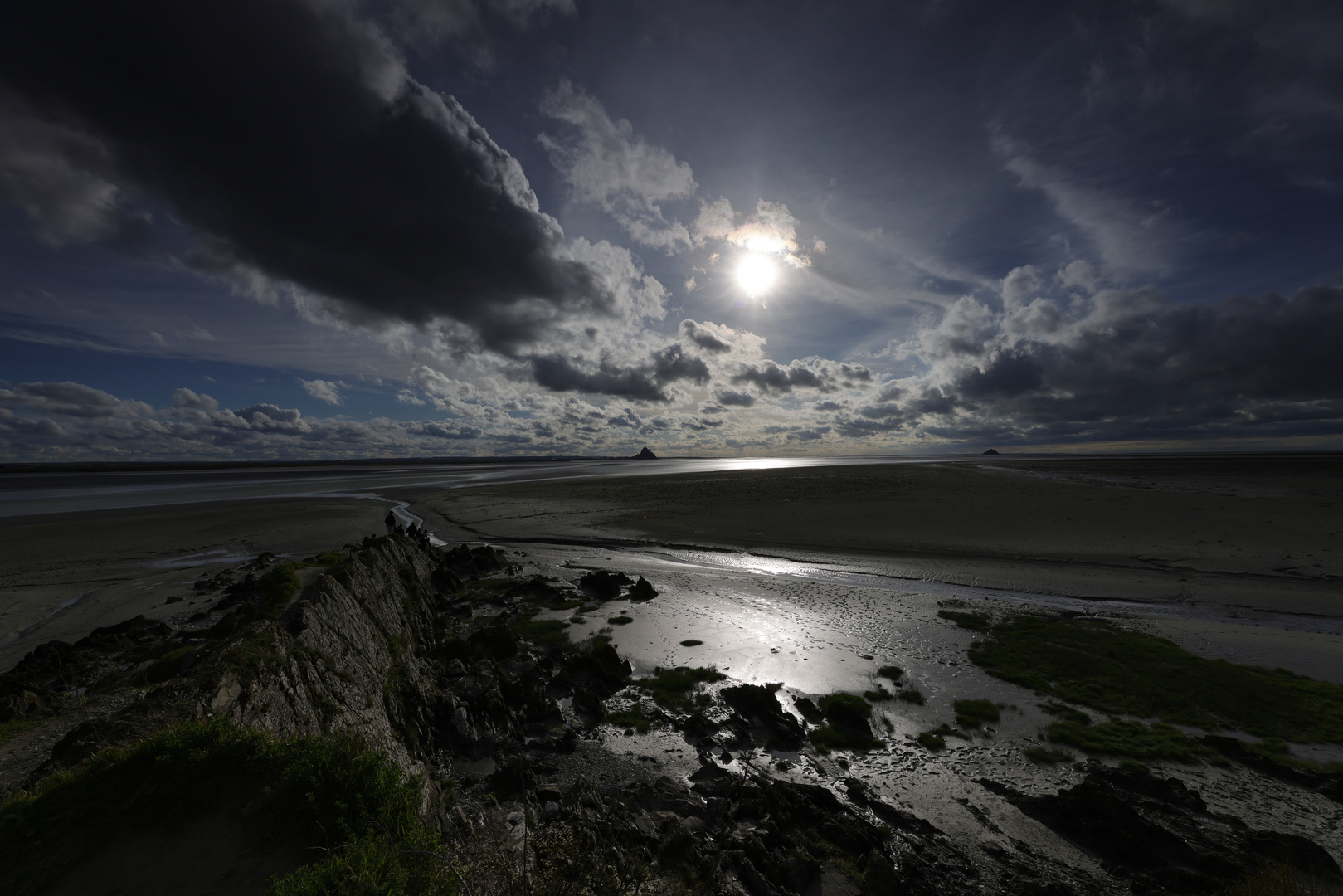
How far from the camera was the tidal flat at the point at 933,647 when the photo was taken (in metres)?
7.00

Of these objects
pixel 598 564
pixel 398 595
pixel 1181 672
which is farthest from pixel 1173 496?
pixel 398 595

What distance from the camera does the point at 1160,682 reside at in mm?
10133

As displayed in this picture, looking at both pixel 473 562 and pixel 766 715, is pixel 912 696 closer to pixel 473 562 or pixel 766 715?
pixel 766 715

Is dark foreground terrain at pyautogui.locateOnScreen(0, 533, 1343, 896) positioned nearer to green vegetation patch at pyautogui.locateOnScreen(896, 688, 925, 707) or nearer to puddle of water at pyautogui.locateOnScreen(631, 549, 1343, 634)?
green vegetation patch at pyautogui.locateOnScreen(896, 688, 925, 707)

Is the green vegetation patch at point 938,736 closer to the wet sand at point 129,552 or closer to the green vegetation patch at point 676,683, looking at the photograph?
the green vegetation patch at point 676,683

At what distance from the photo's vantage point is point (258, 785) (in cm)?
402

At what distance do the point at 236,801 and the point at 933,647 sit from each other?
42.5 ft

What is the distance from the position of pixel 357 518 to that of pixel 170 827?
33.0 m

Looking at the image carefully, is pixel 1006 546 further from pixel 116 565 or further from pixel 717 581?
pixel 116 565

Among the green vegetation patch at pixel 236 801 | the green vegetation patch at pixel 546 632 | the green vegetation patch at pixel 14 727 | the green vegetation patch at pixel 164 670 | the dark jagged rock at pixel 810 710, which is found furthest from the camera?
the green vegetation patch at pixel 546 632

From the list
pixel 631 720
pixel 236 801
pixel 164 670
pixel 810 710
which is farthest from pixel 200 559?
pixel 810 710

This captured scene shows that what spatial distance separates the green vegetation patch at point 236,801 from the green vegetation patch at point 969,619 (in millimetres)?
13798

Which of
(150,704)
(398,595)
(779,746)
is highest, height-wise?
(150,704)

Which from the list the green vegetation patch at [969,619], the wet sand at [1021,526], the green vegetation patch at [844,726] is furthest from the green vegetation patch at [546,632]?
the wet sand at [1021,526]
